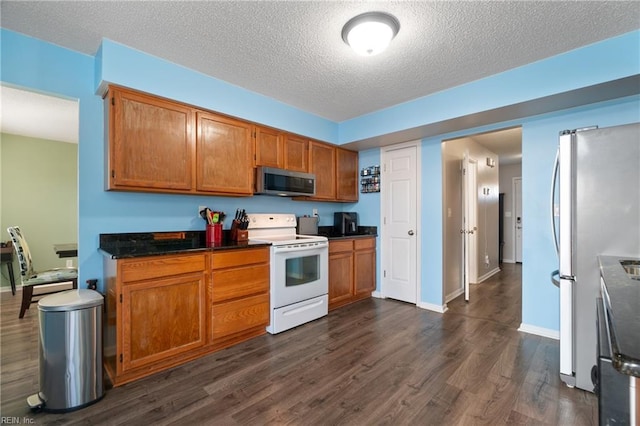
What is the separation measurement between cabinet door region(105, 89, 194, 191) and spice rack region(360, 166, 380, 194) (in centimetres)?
256

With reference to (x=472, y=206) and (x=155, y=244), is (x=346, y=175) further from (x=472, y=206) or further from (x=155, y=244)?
(x=155, y=244)

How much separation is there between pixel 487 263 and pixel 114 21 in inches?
245

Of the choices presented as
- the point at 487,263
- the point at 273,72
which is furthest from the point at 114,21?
the point at 487,263

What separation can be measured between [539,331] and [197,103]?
3.98 m

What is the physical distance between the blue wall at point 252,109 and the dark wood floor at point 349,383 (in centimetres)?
82

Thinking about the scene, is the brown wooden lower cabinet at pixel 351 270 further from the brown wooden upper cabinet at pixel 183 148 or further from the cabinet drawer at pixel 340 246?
the brown wooden upper cabinet at pixel 183 148

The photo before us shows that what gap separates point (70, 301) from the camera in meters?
1.85

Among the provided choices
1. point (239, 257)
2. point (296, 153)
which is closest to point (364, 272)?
point (296, 153)

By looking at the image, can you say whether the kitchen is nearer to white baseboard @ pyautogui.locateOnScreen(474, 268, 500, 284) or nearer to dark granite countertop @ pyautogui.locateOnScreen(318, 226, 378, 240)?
dark granite countertop @ pyautogui.locateOnScreen(318, 226, 378, 240)

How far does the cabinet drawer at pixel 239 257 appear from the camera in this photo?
246cm

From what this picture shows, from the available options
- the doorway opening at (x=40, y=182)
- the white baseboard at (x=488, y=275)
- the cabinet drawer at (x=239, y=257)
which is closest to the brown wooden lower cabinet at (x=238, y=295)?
the cabinet drawer at (x=239, y=257)

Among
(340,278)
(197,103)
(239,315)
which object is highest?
(197,103)

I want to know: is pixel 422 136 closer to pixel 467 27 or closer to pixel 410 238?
pixel 410 238

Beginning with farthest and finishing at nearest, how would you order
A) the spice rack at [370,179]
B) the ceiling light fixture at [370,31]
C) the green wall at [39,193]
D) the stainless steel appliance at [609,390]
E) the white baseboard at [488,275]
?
the white baseboard at [488,275] < the green wall at [39,193] < the spice rack at [370,179] < the ceiling light fixture at [370,31] < the stainless steel appliance at [609,390]
